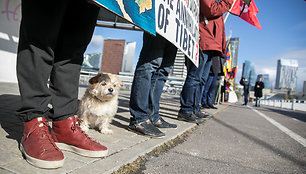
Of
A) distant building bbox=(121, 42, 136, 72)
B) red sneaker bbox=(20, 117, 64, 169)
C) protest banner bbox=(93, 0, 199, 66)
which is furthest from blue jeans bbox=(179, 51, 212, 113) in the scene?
distant building bbox=(121, 42, 136, 72)

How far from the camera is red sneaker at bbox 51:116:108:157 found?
1.38 meters

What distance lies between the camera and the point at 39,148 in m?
1.17

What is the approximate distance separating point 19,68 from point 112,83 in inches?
47.3

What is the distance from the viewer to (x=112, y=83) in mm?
2391

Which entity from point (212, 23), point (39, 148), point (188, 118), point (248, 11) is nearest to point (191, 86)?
point (188, 118)

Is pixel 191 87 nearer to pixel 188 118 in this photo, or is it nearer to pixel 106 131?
pixel 188 118

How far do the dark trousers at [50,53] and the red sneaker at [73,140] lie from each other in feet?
0.21

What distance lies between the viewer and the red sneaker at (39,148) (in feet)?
3.65

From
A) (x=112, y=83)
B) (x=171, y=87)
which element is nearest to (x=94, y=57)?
→ (x=171, y=87)

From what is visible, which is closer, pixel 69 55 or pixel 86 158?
pixel 86 158

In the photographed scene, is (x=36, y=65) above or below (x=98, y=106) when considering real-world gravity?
above

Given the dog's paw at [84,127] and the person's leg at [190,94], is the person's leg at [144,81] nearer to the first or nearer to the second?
the dog's paw at [84,127]

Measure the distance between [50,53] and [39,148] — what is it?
1.95 feet

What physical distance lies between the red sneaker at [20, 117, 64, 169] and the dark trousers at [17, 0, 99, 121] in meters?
0.06
